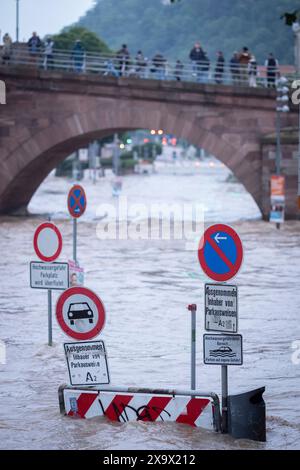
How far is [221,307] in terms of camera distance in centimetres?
1301

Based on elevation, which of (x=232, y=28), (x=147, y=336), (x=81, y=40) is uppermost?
(x=232, y=28)

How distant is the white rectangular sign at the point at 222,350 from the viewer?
13.0m

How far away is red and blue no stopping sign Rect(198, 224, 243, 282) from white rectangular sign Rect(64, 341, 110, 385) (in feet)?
4.67

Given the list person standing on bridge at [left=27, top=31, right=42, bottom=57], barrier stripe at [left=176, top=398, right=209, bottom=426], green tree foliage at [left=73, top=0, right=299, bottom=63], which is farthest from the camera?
green tree foliage at [left=73, top=0, right=299, bottom=63]

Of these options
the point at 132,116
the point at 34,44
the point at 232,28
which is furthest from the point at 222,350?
the point at 232,28

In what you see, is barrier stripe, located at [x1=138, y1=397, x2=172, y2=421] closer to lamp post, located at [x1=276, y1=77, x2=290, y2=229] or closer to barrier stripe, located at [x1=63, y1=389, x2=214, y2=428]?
barrier stripe, located at [x1=63, y1=389, x2=214, y2=428]

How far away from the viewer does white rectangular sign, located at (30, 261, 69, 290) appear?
1788 cm

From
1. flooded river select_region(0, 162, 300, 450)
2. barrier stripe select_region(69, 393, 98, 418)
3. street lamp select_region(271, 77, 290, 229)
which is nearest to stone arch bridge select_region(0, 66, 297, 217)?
street lamp select_region(271, 77, 290, 229)

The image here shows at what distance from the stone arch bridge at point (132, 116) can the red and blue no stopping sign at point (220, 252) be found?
107 ft

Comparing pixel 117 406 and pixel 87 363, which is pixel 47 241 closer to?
pixel 87 363

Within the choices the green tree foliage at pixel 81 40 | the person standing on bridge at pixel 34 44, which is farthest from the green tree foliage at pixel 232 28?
the person standing on bridge at pixel 34 44

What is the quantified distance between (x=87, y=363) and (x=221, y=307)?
5.04 ft

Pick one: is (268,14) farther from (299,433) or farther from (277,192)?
(299,433)

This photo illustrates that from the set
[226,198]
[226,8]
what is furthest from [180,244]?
[226,8]
